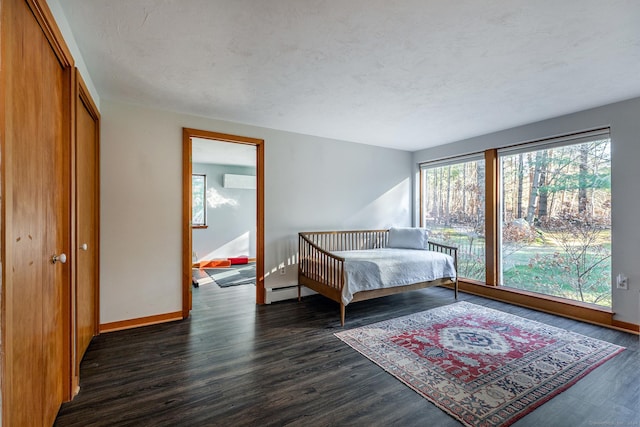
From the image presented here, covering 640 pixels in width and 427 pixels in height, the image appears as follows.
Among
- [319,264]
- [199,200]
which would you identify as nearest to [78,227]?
[319,264]

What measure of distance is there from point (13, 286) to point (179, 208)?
85.1 inches

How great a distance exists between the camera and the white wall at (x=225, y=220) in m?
6.31

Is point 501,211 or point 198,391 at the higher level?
point 501,211

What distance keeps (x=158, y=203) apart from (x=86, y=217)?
72 centimetres

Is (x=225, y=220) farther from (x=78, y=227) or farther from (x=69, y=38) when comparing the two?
(x=69, y=38)

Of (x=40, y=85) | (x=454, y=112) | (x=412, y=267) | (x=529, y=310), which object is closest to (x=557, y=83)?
(x=454, y=112)

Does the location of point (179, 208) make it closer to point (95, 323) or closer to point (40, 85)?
point (95, 323)

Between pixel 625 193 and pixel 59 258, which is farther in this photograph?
pixel 625 193

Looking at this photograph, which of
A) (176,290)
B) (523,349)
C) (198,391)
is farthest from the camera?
(176,290)

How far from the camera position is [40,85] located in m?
1.37

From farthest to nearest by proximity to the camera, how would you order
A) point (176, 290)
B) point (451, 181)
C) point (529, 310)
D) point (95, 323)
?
point (451, 181), point (529, 310), point (176, 290), point (95, 323)

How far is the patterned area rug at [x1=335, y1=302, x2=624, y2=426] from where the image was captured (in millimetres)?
1777

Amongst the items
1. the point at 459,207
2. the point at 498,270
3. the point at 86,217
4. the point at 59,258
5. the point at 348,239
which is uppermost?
the point at 459,207

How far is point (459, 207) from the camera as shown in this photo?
4.53 m
